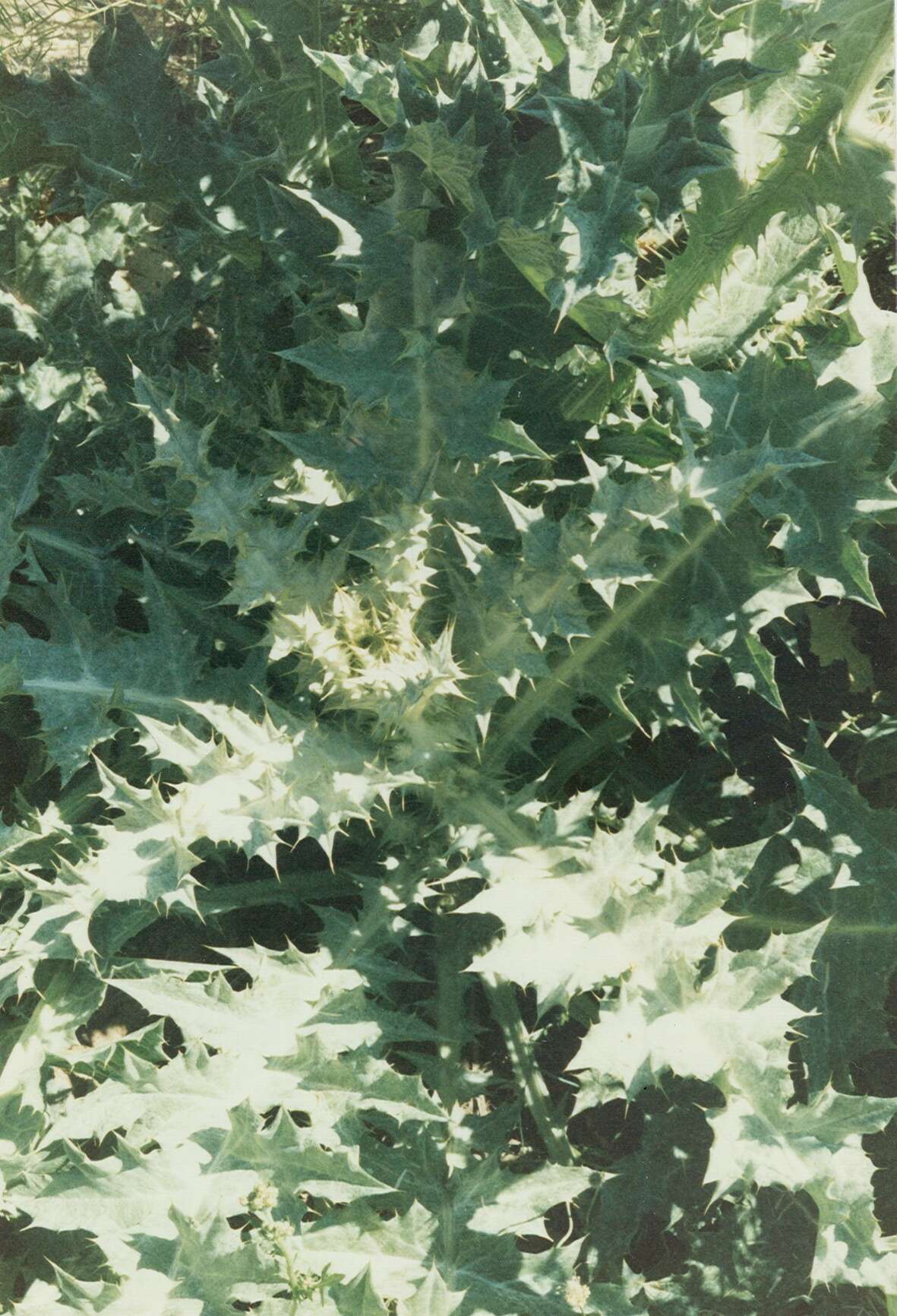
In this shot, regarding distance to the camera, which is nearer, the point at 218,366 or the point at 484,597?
the point at 484,597

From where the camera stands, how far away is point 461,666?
1735 mm

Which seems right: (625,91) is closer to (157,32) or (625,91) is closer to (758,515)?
(758,515)

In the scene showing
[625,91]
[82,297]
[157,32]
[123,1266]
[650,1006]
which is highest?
[625,91]

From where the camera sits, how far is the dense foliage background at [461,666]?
4.97 feet

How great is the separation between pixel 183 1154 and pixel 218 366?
4.29 ft

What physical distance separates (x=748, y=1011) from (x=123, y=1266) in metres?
0.88

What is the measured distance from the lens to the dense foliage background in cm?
151

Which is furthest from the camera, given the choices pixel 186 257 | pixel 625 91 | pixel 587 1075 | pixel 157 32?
pixel 157 32

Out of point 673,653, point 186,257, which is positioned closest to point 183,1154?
point 673,653

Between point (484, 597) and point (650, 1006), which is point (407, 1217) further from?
point (484, 597)

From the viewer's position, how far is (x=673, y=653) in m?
1.73

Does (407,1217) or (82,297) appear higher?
(82,297)

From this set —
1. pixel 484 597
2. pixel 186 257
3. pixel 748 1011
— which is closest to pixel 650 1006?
pixel 748 1011

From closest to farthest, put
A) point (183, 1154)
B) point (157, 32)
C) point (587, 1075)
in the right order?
point (183, 1154) < point (587, 1075) < point (157, 32)
